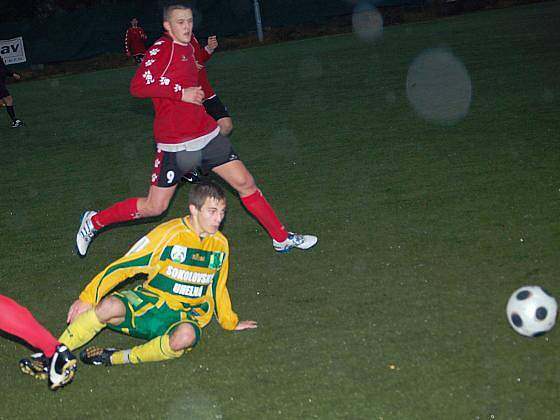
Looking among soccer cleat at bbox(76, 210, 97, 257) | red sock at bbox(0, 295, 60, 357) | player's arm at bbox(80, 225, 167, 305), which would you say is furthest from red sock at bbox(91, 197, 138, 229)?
red sock at bbox(0, 295, 60, 357)

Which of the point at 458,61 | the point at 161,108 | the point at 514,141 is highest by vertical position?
the point at 161,108

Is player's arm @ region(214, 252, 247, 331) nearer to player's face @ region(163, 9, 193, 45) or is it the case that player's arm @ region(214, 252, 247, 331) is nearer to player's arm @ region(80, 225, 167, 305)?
player's arm @ region(80, 225, 167, 305)

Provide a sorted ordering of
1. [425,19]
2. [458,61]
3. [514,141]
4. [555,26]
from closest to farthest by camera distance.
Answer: [514,141] → [458,61] → [555,26] → [425,19]

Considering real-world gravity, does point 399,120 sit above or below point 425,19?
above

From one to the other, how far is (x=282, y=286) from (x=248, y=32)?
21.3 m

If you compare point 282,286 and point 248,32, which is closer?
point 282,286

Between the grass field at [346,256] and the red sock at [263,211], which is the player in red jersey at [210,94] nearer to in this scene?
the grass field at [346,256]

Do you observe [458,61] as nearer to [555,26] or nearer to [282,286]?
[555,26]

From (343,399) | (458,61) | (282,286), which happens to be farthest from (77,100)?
(343,399)

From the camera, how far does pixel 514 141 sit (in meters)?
8.05

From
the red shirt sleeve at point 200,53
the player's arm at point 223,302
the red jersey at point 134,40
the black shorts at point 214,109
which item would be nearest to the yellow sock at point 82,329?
the player's arm at point 223,302

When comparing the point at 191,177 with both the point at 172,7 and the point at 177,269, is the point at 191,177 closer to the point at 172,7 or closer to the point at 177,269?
the point at 172,7

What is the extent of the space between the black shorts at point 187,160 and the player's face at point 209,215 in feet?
3.82

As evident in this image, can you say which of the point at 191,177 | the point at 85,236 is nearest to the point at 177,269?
the point at 85,236
